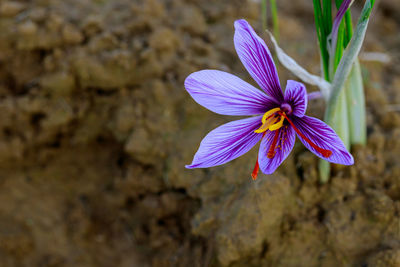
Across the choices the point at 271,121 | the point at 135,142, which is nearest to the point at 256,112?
the point at 271,121

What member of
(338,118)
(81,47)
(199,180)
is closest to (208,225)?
(199,180)

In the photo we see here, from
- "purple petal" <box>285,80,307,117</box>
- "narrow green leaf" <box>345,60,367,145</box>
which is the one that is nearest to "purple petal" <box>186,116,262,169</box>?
"purple petal" <box>285,80,307,117</box>

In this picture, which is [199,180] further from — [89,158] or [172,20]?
[172,20]

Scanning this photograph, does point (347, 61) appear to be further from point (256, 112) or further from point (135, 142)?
point (135, 142)

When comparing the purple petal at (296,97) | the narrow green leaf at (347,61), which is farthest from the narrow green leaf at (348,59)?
the purple petal at (296,97)

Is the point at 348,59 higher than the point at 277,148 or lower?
higher

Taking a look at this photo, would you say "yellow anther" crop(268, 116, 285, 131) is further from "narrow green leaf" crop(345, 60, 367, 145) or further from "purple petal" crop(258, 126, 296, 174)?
"narrow green leaf" crop(345, 60, 367, 145)

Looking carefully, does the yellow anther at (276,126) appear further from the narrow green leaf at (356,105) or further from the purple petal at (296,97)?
the narrow green leaf at (356,105)
